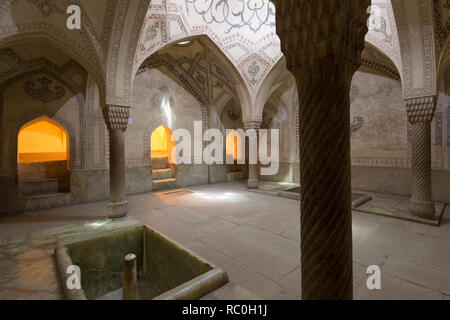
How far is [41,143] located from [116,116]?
27.1 feet

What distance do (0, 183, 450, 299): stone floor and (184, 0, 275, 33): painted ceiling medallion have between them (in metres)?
5.13

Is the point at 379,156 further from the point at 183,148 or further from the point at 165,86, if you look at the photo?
the point at 165,86

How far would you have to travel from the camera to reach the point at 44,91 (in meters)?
5.88

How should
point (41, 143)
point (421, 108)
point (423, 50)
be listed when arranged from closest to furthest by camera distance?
point (423, 50) → point (421, 108) → point (41, 143)

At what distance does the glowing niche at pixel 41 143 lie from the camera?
32.0 ft

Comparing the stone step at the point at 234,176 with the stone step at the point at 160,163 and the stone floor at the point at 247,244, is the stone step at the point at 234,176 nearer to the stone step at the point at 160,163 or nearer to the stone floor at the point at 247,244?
the stone step at the point at 160,163

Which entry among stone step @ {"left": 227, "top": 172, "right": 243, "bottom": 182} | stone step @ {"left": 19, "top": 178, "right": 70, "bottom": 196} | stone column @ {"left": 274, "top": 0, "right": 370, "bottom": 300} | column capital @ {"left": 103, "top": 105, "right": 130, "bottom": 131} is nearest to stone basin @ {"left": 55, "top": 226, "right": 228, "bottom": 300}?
stone column @ {"left": 274, "top": 0, "right": 370, "bottom": 300}

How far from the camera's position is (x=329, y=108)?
149 cm

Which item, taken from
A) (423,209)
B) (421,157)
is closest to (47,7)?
(421,157)

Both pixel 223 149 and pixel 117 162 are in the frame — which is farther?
pixel 223 149

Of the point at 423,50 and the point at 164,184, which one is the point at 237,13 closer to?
the point at 423,50

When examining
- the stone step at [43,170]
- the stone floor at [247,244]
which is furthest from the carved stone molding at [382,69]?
the stone step at [43,170]

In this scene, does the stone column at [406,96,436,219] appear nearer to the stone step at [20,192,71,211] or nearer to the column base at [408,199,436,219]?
the column base at [408,199,436,219]
